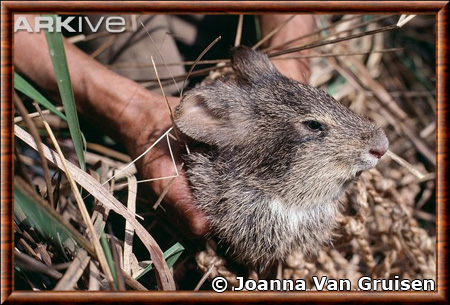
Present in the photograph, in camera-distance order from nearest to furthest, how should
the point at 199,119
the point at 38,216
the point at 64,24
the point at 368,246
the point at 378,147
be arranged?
the point at 38,216
the point at 378,147
the point at 199,119
the point at 64,24
the point at 368,246

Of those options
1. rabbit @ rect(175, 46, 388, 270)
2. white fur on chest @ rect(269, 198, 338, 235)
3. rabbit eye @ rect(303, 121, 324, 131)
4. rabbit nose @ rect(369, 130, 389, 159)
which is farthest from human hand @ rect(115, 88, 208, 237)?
rabbit nose @ rect(369, 130, 389, 159)

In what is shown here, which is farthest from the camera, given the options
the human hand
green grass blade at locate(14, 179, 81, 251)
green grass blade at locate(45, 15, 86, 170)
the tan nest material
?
the tan nest material

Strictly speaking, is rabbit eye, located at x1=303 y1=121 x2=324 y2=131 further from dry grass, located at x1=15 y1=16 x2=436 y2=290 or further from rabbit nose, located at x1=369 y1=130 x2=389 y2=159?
dry grass, located at x1=15 y1=16 x2=436 y2=290

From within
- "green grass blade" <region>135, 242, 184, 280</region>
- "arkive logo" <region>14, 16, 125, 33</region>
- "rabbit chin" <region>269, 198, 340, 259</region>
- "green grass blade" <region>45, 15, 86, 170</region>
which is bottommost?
"green grass blade" <region>135, 242, 184, 280</region>

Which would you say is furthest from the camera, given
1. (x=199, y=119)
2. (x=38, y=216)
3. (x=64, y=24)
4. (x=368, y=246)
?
(x=368, y=246)

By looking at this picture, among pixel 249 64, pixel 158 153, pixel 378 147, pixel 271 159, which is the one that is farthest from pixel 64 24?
pixel 378 147

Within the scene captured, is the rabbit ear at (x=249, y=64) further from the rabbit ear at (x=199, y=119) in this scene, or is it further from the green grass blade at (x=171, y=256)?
the green grass blade at (x=171, y=256)

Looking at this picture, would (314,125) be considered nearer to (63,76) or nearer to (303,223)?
(303,223)
